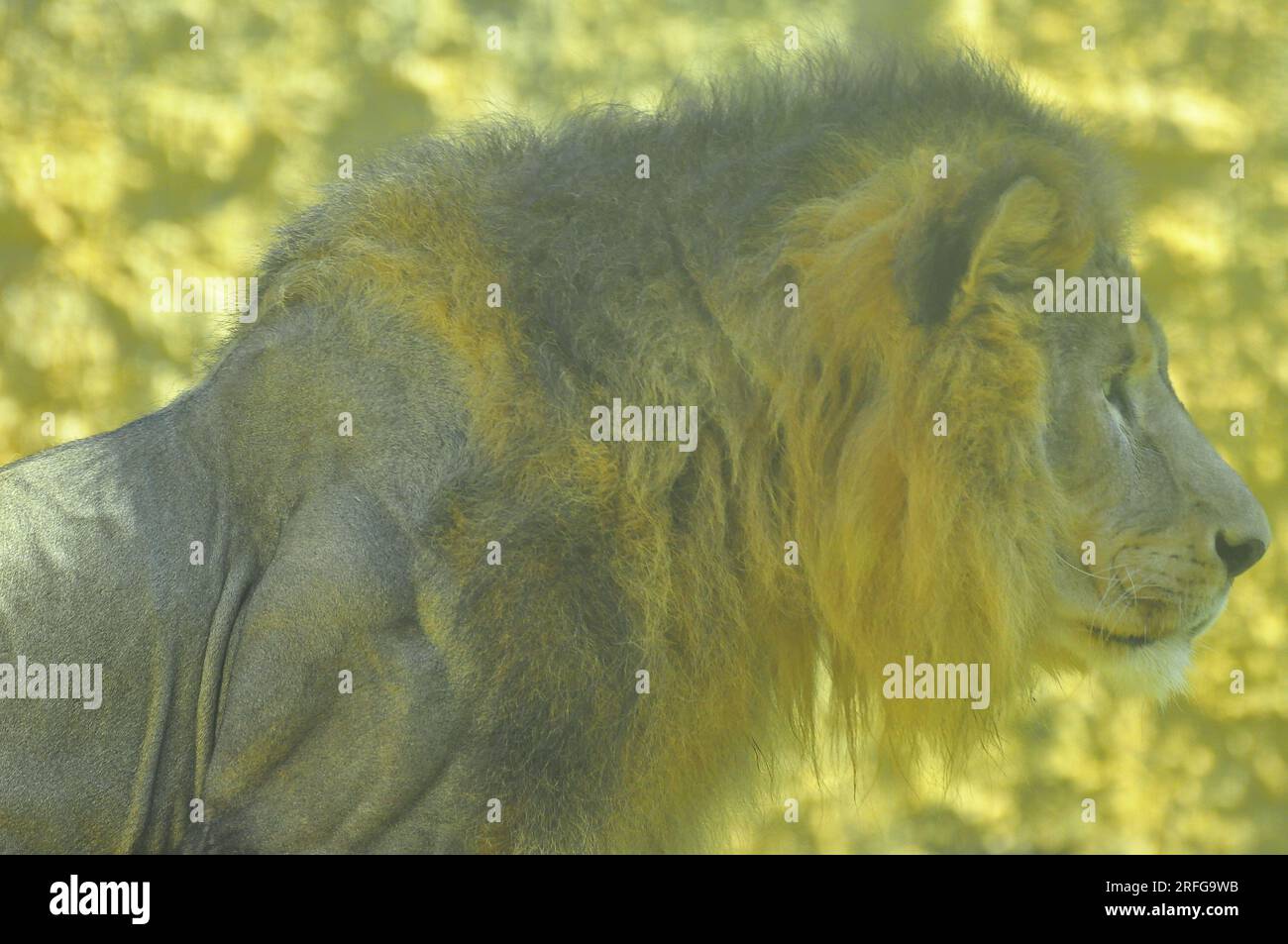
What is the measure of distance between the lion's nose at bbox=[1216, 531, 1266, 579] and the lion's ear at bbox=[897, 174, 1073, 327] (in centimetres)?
80

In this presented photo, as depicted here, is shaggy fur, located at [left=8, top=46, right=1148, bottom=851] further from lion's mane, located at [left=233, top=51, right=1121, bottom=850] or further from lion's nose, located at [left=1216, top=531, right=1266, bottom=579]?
lion's nose, located at [left=1216, top=531, right=1266, bottom=579]

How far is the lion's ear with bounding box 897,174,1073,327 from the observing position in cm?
327

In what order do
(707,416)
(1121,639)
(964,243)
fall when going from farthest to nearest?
(1121,639)
(707,416)
(964,243)

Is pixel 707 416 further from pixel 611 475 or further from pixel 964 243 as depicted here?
pixel 964 243

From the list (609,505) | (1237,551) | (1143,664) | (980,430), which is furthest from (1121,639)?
(609,505)

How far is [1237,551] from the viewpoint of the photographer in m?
3.48

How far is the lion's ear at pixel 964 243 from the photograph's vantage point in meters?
3.27

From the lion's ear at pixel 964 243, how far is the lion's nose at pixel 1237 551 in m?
0.80

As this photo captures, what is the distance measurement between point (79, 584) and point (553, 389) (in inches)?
45.4

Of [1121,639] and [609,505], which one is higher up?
[609,505]

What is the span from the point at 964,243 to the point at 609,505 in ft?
3.11

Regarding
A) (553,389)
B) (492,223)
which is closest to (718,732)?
(553,389)

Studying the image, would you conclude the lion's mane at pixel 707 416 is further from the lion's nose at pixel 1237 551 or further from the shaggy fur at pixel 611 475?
the lion's nose at pixel 1237 551

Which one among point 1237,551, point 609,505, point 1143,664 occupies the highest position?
point 609,505
